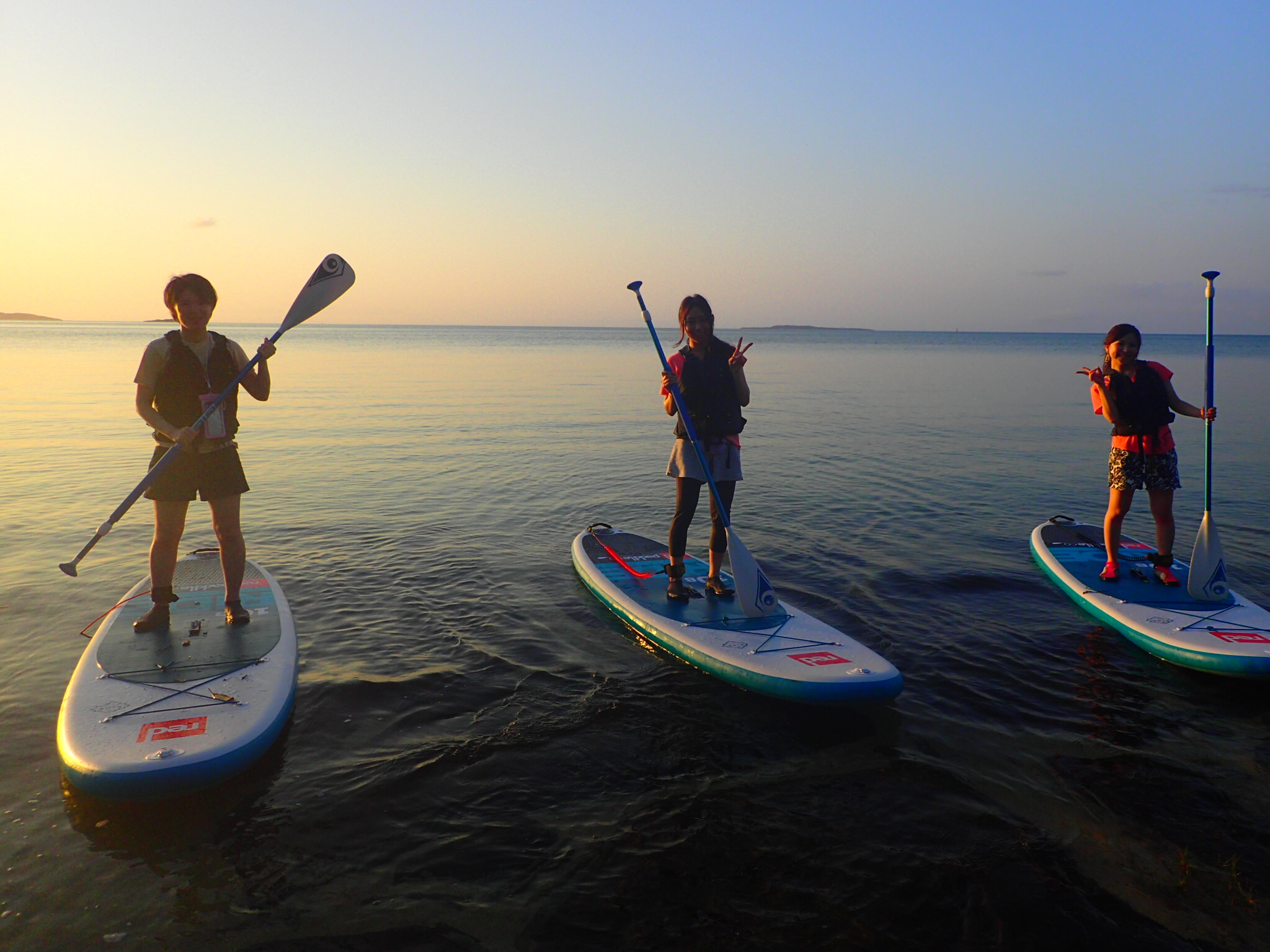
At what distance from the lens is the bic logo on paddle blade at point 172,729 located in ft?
13.5

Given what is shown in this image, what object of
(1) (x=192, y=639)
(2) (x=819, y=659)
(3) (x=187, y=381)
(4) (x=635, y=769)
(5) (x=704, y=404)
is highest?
(3) (x=187, y=381)

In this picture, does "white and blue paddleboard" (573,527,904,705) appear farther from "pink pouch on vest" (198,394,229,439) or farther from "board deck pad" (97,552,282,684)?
"pink pouch on vest" (198,394,229,439)

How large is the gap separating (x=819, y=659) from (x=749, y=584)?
0.99 meters

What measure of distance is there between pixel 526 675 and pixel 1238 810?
14.4 ft

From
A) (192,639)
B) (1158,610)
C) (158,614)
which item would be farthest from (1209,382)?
(158,614)

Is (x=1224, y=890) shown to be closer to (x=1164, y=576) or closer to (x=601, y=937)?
(x=601, y=937)

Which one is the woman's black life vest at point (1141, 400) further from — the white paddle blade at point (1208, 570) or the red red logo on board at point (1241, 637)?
the red red logo on board at point (1241, 637)

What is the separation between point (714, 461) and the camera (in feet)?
20.7

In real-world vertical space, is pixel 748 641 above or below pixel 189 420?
below

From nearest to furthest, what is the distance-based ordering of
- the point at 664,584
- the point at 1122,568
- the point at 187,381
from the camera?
1. the point at 187,381
2. the point at 664,584
3. the point at 1122,568

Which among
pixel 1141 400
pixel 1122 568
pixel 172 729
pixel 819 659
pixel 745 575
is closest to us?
pixel 172 729

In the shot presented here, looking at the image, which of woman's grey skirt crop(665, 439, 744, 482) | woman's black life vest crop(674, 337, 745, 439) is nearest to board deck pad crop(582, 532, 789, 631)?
woman's grey skirt crop(665, 439, 744, 482)

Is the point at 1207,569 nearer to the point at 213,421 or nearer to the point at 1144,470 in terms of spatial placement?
the point at 1144,470

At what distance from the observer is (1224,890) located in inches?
137
